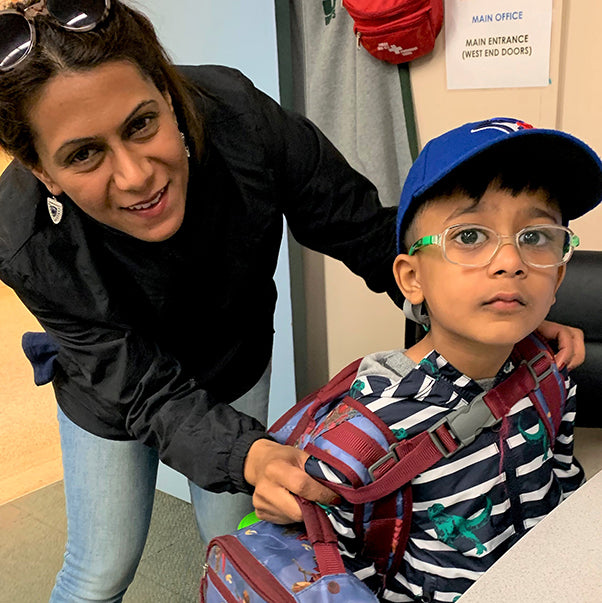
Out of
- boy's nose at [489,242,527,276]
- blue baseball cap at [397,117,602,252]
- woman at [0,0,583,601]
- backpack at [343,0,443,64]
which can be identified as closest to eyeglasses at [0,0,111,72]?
woman at [0,0,583,601]

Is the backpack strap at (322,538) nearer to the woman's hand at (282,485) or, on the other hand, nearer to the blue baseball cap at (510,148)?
the woman's hand at (282,485)

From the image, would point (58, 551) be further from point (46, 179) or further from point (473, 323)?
point (473, 323)

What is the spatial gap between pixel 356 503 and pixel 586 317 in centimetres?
54

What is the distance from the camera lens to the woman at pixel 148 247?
0.87 m

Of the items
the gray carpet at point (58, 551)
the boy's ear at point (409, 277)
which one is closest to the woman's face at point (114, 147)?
the boy's ear at point (409, 277)

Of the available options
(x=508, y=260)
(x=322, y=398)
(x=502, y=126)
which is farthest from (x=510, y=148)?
(x=322, y=398)

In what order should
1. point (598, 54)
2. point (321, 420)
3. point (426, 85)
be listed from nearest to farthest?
point (321, 420) < point (598, 54) < point (426, 85)

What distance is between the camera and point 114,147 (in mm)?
891

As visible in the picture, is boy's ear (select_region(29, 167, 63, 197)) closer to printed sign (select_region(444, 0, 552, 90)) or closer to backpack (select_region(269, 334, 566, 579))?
backpack (select_region(269, 334, 566, 579))

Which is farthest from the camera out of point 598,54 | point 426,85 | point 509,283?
point 426,85

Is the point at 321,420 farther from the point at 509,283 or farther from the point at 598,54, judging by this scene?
the point at 598,54

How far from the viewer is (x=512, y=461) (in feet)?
3.06

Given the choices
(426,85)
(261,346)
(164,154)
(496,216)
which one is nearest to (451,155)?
(496,216)

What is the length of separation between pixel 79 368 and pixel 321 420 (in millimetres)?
448
